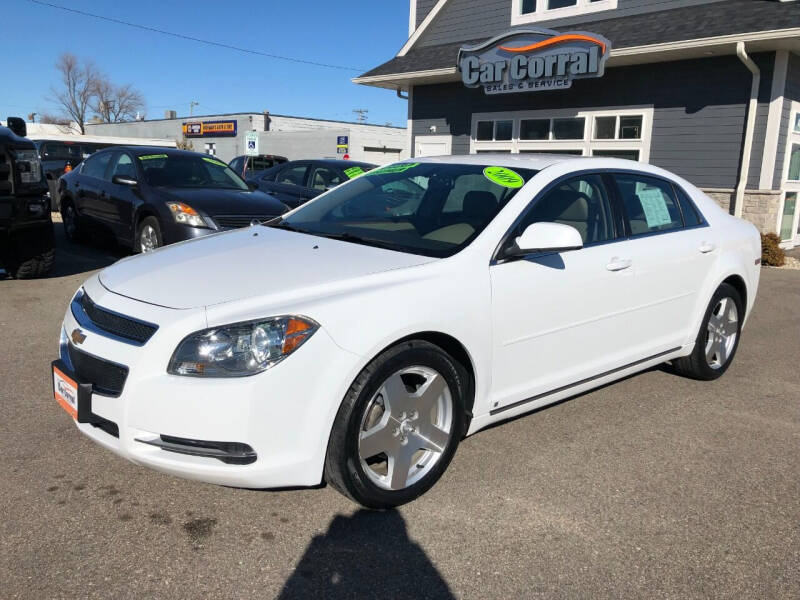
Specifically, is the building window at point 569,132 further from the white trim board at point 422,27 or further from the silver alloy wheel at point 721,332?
the silver alloy wheel at point 721,332

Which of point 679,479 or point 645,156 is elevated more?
point 645,156

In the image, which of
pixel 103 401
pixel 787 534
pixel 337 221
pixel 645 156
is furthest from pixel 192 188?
pixel 645 156

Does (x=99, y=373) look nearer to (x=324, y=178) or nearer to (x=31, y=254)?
(x=31, y=254)

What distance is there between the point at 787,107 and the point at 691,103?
1.50 m

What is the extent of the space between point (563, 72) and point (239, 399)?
452 inches

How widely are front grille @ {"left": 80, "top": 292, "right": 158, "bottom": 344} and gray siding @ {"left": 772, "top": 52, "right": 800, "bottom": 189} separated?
38.1ft

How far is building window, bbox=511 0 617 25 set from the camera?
13414mm

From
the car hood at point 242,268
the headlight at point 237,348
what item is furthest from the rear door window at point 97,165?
the headlight at point 237,348

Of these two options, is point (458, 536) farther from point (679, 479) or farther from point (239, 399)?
point (679, 479)

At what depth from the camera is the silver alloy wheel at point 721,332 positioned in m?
4.84

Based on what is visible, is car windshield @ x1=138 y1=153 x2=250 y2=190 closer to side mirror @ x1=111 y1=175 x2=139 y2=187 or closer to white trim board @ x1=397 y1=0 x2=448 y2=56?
side mirror @ x1=111 y1=175 x2=139 y2=187

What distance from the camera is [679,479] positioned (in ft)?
11.2

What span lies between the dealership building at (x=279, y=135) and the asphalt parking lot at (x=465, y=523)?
107 ft

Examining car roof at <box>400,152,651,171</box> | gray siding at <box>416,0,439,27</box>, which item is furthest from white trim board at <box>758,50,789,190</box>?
car roof at <box>400,152,651,171</box>
